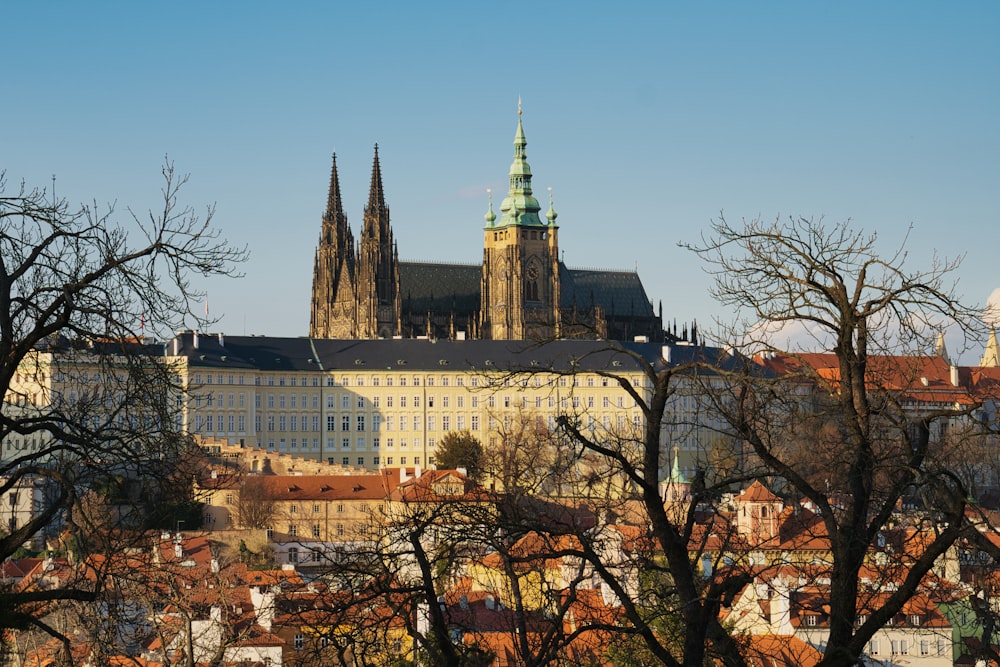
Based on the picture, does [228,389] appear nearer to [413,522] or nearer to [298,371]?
[298,371]

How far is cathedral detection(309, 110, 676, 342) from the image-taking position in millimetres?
134500

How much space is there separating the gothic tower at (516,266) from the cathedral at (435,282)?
9 centimetres

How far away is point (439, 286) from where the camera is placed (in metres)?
143

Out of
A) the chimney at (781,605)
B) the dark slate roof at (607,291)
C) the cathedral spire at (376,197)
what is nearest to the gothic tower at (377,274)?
the cathedral spire at (376,197)

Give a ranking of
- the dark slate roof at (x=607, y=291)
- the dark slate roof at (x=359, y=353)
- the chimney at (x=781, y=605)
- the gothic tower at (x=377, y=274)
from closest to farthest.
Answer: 1. the chimney at (x=781, y=605)
2. the dark slate roof at (x=359, y=353)
3. the gothic tower at (x=377, y=274)
4. the dark slate roof at (x=607, y=291)

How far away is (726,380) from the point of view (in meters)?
8.13

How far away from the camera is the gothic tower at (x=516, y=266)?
442 ft

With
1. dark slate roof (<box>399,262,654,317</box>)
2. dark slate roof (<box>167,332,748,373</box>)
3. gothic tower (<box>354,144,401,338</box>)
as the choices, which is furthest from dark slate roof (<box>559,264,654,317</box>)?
dark slate roof (<box>167,332,748,373</box>)

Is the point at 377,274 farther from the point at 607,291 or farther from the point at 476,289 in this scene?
the point at 607,291

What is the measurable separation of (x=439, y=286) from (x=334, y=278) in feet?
37.9

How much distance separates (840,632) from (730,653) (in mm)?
569

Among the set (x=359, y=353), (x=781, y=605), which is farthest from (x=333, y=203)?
(x=781, y=605)

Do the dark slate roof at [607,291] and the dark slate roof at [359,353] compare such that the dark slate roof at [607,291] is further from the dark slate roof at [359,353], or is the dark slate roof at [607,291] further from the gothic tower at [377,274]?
the dark slate roof at [359,353]

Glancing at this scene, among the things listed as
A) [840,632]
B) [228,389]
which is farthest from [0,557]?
[228,389]
